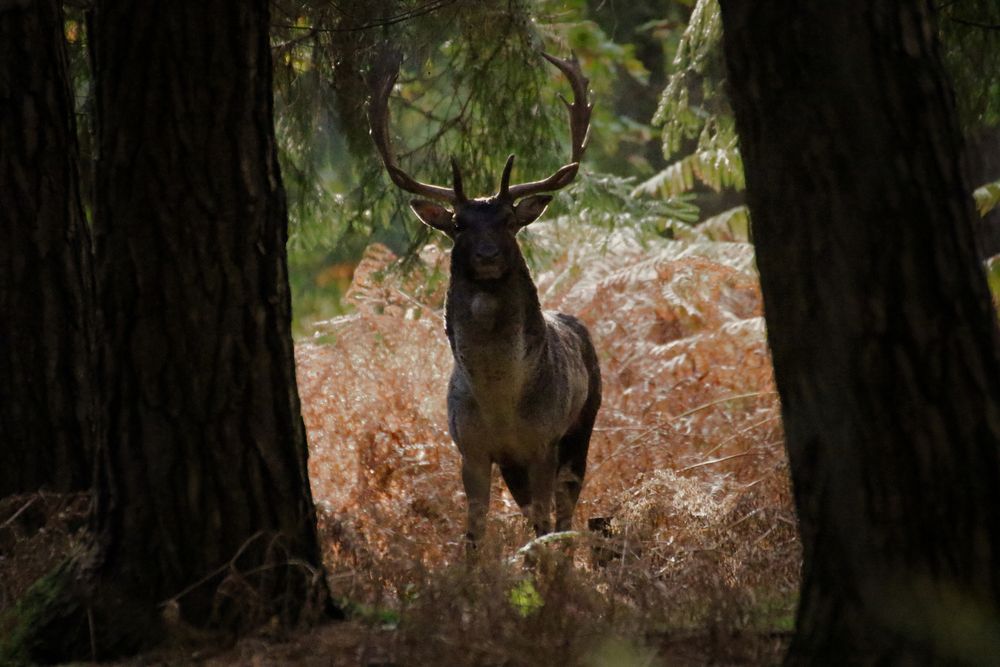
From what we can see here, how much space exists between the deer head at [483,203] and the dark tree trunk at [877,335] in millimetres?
3730

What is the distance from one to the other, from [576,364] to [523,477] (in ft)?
2.98

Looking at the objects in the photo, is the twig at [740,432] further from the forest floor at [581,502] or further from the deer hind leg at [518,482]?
the deer hind leg at [518,482]

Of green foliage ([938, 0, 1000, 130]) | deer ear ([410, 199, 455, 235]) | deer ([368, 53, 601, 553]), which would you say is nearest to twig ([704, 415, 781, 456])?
deer ([368, 53, 601, 553])

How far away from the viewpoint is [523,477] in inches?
336

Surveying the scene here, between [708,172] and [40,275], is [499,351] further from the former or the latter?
[708,172]

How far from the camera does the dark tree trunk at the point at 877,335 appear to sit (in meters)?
3.66

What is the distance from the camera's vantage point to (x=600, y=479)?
33.0 feet

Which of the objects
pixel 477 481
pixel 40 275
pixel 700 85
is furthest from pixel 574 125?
pixel 40 275

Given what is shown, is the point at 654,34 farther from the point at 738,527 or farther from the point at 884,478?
the point at 884,478

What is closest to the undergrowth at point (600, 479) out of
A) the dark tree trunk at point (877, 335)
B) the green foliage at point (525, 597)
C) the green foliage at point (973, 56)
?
the green foliage at point (525, 597)

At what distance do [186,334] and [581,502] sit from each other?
5255 millimetres

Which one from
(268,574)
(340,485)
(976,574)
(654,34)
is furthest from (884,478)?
(654,34)

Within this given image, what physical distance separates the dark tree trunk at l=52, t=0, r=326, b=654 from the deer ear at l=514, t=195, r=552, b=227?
11.2 feet

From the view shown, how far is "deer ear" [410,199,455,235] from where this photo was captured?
834 centimetres
